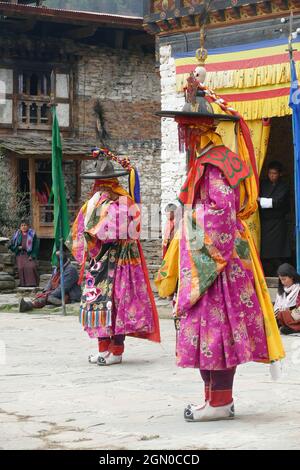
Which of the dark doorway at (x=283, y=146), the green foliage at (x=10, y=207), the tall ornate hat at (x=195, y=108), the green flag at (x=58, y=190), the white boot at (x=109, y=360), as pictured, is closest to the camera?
the tall ornate hat at (x=195, y=108)

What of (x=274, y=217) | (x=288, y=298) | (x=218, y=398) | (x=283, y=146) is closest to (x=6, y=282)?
(x=283, y=146)

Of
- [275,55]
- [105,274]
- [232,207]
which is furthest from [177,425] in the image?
[275,55]

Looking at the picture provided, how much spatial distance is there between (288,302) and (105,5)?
34.0 metres

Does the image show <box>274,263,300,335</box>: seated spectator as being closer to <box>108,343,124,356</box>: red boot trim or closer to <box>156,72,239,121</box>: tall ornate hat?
<box>108,343,124,356</box>: red boot trim

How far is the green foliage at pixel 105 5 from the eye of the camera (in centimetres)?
4206

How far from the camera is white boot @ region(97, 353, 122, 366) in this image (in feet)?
27.0

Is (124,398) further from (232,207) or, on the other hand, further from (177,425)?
(232,207)

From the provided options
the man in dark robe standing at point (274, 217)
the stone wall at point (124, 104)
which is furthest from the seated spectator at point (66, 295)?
the stone wall at point (124, 104)

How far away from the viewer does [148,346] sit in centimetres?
957

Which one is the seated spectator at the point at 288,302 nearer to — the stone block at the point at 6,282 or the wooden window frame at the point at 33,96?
the stone block at the point at 6,282

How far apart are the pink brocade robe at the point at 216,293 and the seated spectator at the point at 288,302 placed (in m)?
4.39

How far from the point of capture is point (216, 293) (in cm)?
564

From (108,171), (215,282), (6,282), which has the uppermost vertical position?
(108,171)

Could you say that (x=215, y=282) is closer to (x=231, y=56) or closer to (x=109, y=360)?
(x=109, y=360)
